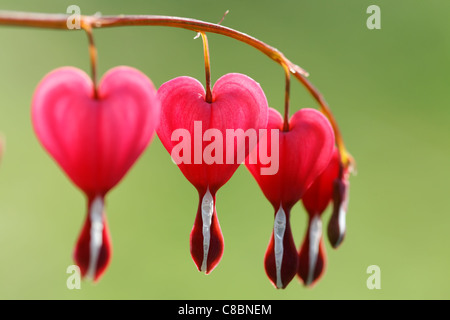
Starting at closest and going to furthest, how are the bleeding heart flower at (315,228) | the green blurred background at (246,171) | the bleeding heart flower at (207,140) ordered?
1. the bleeding heart flower at (207,140)
2. the bleeding heart flower at (315,228)
3. the green blurred background at (246,171)

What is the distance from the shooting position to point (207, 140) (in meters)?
0.99

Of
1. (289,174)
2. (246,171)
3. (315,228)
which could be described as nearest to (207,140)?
(289,174)

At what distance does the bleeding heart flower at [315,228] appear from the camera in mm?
1231

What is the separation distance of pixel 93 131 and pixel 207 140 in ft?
0.83

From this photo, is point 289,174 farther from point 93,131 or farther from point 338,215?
point 93,131

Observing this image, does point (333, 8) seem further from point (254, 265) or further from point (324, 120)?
point (324, 120)

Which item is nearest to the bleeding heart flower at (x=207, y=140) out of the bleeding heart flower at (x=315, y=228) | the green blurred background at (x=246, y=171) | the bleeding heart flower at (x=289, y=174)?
the bleeding heart flower at (x=289, y=174)

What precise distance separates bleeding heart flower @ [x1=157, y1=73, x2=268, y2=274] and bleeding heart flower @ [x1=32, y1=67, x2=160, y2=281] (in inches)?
7.3

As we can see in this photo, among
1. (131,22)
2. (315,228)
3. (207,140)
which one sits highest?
Result: (131,22)

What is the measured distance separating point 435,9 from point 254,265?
3057mm

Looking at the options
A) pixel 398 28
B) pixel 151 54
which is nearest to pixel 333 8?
pixel 398 28

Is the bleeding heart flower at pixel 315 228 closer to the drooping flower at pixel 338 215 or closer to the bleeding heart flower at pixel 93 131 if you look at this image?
the drooping flower at pixel 338 215

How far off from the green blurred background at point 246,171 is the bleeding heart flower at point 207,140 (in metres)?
3.10

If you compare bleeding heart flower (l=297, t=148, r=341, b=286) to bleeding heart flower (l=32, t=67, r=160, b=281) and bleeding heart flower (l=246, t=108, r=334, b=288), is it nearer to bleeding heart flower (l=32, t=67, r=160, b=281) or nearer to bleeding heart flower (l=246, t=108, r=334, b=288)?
bleeding heart flower (l=246, t=108, r=334, b=288)
